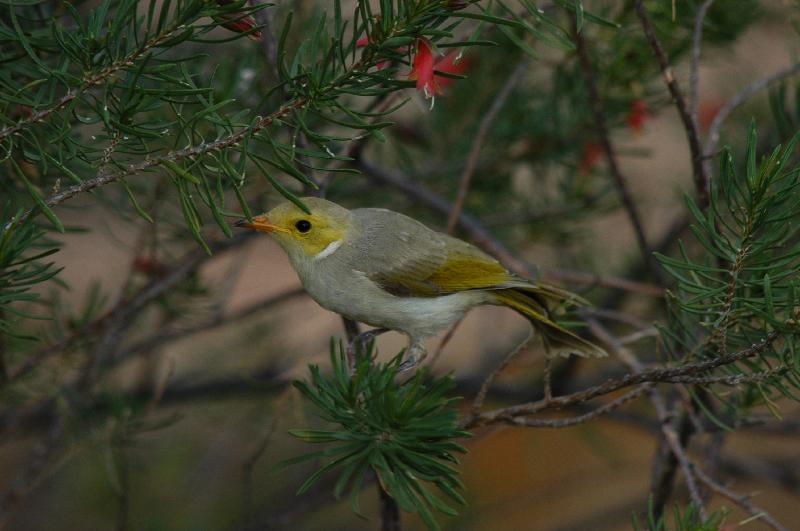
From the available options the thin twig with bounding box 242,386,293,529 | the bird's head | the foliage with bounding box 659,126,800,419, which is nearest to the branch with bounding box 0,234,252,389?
the bird's head

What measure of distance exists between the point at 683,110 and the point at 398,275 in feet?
2.20

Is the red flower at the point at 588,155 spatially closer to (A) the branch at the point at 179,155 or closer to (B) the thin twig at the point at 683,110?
(B) the thin twig at the point at 683,110

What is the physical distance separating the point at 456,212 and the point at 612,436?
7.28 feet

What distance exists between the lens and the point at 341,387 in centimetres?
106

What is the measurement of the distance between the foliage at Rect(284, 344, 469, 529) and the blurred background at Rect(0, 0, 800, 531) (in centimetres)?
37

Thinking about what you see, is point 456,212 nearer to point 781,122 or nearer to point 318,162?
point 318,162

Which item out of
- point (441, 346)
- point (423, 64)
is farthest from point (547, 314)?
point (423, 64)

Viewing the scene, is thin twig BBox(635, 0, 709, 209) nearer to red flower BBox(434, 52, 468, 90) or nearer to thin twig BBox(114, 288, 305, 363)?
red flower BBox(434, 52, 468, 90)

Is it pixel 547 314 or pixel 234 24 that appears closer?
pixel 234 24

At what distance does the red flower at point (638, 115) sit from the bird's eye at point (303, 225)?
2.75 ft

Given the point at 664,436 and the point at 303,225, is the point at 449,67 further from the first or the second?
the point at 664,436

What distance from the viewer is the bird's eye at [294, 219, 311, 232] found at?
165cm

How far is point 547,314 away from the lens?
162cm

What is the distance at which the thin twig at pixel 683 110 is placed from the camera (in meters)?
1.30
